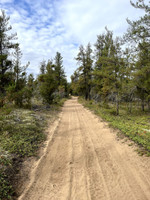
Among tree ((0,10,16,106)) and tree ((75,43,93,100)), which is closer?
tree ((0,10,16,106))

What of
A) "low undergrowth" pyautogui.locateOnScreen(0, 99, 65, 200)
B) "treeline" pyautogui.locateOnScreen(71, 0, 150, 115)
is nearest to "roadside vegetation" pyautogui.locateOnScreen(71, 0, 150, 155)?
"treeline" pyautogui.locateOnScreen(71, 0, 150, 115)

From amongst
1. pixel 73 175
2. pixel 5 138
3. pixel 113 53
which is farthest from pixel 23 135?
pixel 113 53

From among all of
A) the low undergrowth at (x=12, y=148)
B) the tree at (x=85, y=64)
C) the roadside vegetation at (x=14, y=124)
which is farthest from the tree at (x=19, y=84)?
the tree at (x=85, y=64)

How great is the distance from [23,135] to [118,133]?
14.8 ft

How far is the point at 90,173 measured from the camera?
3.72m

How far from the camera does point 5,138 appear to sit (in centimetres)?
568

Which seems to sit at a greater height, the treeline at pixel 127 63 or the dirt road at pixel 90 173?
the treeline at pixel 127 63

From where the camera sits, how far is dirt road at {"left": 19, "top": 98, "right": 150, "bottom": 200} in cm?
298

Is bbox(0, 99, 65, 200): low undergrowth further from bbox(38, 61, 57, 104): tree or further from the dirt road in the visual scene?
bbox(38, 61, 57, 104): tree

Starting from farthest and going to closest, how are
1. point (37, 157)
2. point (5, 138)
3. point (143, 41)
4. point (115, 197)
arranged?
1. point (143, 41)
2. point (5, 138)
3. point (37, 157)
4. point (115, 197)

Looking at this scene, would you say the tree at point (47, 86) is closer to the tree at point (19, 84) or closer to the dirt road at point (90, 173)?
the tree at point (19, 84)

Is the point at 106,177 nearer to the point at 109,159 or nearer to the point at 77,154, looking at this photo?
the point at 109,159

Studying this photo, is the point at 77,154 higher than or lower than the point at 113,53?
lower

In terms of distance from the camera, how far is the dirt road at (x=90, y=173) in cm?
298
